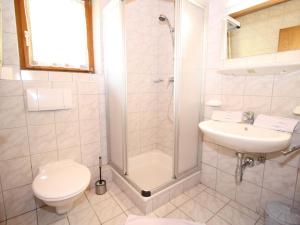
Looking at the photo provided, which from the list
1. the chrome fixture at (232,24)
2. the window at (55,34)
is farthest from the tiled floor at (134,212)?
the chrome fixture at (232,24)

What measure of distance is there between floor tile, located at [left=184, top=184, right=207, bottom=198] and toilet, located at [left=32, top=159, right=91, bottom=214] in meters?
1.09

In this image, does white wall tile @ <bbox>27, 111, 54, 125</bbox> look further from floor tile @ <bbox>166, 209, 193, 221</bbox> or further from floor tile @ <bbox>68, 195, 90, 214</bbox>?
floor tile @ <bbox>166, 209, 193, 221</bbox>

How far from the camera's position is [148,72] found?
2371 millimetres

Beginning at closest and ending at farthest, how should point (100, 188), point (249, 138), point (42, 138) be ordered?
point (249, 138) → point (42, 138) → point (100, 188)

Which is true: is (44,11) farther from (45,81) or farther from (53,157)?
(53,157)

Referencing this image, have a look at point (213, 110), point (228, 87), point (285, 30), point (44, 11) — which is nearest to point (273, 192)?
point (213, 110)

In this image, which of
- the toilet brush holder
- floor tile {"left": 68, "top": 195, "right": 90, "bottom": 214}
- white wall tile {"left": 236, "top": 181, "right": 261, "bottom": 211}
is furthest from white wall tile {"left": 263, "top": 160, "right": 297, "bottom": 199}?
floor tile {"left": 68, "top": 195, "right": 90, "bottom": 214}

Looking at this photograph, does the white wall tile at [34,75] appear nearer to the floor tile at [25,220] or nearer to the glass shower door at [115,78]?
the glass shower door at [115,78]

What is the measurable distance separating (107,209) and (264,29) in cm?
214

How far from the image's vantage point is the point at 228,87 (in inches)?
64.4

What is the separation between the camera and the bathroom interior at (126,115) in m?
1.32

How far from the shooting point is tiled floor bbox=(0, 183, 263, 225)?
1.49m

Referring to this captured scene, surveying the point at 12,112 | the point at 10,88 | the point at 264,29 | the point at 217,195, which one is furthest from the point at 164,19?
the point at 217,195

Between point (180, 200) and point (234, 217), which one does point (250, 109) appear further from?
point (180, 200)
